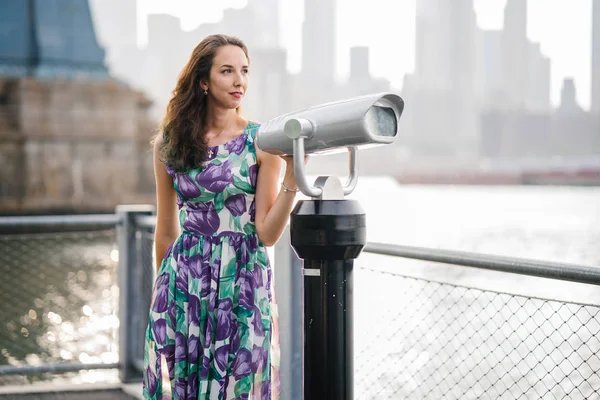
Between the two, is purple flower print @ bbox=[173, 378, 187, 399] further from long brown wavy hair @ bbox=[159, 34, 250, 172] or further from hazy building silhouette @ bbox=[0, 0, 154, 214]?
hazy building silhouette @ bbox=[0, 0, 154, 214]

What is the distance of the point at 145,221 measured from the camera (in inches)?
144

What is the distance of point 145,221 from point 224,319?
5.67 ft

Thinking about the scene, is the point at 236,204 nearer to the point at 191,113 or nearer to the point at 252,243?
the point at 252,243

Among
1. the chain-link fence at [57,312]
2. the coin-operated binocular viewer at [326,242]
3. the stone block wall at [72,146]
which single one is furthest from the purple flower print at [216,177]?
the stone block wall at [72,146]

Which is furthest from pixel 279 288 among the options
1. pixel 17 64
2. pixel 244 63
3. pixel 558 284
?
pixel 17 64

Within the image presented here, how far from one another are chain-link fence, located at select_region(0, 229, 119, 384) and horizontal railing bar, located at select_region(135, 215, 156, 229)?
42 centimetres

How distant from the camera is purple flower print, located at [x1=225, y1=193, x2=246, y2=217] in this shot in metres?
2.08

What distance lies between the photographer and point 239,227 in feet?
6.84

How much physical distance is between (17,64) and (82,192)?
812 centimetres

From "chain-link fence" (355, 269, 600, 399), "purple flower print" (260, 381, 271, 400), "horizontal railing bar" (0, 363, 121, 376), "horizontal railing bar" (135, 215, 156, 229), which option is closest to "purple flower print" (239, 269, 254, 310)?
"purple flower print" (260, 381, 271, 400)

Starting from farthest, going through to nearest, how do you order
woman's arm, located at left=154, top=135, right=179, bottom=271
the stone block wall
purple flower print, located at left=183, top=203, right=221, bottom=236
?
the stone block wall
woman's arm, located at left=154, top=135, right=179, bottom=271
purple flower print, located at left=183, top=203, right=221, bottom=236

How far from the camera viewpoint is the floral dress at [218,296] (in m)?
2.04

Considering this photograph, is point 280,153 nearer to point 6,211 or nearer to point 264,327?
point 264,327

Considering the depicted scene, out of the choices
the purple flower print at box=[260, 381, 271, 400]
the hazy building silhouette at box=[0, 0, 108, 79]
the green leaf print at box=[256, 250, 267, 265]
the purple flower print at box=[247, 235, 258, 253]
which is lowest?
the purple flower print at box=[260, 381, 271, 400]
